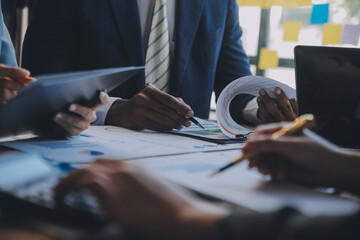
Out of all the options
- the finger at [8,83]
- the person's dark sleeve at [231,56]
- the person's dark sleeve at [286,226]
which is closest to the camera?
the person's dark sleeve at [286,226]

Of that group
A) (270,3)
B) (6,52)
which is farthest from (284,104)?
(270,3)

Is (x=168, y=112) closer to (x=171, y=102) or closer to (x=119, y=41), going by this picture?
(x=171, y=102)

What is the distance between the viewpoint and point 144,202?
1.27 ft

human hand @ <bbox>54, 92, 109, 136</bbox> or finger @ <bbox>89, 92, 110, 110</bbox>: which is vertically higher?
finger @ <bbox>89, 92, 110, 110</bbox>

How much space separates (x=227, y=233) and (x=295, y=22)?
7.91ft

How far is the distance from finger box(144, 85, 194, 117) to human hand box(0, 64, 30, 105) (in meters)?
0.34

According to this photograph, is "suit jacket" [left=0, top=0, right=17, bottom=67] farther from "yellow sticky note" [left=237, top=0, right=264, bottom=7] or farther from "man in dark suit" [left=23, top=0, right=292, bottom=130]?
"yellow sticky note" [left=237, top=0, right=264, bottom=7]

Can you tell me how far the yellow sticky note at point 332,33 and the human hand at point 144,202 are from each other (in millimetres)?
2182

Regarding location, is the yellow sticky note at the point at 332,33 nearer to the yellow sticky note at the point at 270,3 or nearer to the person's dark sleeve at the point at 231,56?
the yellow sticky note at the point at 270,3

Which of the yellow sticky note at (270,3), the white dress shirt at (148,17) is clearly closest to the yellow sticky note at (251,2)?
the yellow sticky note at (270,3)

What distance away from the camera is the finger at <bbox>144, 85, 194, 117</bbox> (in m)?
0.99

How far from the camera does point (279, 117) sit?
3.38ft

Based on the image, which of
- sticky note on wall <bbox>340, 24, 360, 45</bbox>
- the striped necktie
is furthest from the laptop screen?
sticky note on wall <bbox>340, 24, 360, 45</bbox>

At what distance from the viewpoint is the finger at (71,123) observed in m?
0.79
